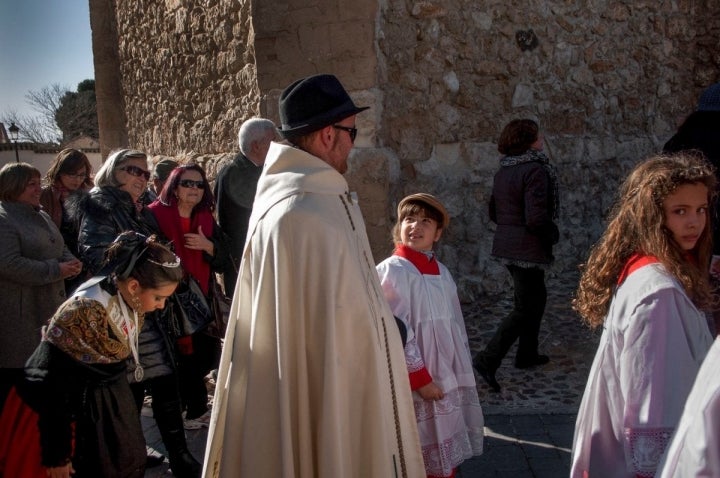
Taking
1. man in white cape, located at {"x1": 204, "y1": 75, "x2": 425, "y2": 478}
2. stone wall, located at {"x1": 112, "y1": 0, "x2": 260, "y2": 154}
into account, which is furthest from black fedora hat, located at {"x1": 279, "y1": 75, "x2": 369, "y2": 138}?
stone wall, located at {"x1": 112, "y1": 0, "x2": 260, "y2": 154}

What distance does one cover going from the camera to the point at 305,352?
201cm

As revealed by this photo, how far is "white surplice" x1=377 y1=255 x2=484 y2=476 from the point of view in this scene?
281 cm

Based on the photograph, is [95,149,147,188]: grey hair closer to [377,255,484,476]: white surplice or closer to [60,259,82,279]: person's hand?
[60,259,82,279]: person's hand

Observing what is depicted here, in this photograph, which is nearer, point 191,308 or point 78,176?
point 191,308

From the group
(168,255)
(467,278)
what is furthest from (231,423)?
(467,278)

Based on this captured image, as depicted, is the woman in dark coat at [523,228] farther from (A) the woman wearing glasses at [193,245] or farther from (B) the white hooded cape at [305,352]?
(B) the white hooded cape at [305,352]

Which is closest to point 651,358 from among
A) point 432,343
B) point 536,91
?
point 432,343

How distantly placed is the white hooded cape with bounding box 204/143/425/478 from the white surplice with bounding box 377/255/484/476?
0.71 m

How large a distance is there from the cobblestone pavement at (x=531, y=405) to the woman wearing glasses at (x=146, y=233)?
29 centimetres

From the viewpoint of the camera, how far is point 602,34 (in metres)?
7.26

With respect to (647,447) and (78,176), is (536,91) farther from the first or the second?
(647,447)

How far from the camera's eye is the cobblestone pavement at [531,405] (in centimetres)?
344

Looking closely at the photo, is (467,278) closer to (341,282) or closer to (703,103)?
(703,103)

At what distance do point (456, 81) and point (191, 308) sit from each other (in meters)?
3.71
